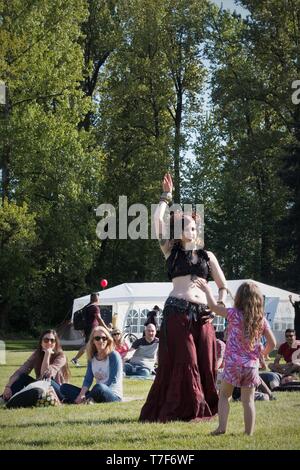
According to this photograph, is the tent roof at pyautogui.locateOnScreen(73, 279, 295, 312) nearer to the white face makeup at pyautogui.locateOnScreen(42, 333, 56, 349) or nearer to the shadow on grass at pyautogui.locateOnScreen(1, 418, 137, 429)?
the white face makeup at pyautogui.locateOnScreen(42, 333, 56, 349)

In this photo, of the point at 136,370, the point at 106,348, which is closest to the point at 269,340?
the point at 106,348

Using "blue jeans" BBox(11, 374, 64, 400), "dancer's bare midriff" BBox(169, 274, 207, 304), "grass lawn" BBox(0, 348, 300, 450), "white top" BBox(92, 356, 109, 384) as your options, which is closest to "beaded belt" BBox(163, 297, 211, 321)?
"dancer's bare midriff" BBox(169, 274, 207, 304)

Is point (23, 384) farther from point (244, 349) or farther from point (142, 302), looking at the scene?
point (142, 302)

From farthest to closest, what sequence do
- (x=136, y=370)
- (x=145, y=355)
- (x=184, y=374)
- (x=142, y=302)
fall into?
(x=142, y=302) < (x=145, y=355) < (x=136, y=370) < (x=184, y=374)

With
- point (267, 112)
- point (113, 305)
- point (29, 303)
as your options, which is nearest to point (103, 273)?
point (29, 303)

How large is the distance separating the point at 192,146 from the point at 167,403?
32.2 metres

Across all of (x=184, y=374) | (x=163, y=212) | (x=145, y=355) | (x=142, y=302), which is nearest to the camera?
(x=184, y=374)

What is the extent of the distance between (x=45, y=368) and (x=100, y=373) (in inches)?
27.5

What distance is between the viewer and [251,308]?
722 cm

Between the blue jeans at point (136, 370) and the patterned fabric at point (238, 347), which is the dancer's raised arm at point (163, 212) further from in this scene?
the blue jeans at point (136, 370)

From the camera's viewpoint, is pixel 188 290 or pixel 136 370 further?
pixel 136 370

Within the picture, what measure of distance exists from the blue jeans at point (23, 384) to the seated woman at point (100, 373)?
6cm

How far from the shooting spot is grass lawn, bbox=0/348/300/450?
6719 millimetres

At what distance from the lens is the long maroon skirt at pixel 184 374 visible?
8109 mm
